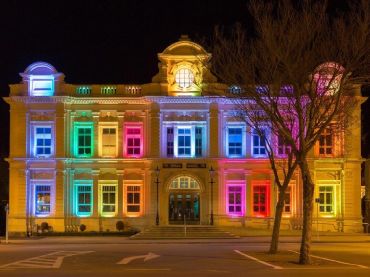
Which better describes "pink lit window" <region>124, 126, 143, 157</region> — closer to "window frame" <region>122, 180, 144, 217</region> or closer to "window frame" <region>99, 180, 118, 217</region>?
"window frame" <region>122, 180, 144, 217</region>

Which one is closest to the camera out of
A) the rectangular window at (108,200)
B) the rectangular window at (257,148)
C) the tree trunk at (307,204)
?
the tree trunk at (307,204)

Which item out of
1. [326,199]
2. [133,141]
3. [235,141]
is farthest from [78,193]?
[326,199]

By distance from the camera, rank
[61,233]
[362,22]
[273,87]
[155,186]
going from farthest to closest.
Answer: [155,186] → [61,233] → [273,87] → [362,22]

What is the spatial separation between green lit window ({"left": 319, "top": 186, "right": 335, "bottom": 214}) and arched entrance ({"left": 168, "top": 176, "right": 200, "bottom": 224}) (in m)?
10.1

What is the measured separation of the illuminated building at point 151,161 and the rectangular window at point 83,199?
0.08 meters

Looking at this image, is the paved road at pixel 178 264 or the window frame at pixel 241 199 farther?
the window frame at pixel 241 199

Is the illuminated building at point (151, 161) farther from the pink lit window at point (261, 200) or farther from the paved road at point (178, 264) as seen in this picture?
the paved road at point (178, 264)

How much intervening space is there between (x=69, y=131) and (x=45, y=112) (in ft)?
8.17

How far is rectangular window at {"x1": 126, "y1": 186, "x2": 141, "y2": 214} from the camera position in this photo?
58.2 meters

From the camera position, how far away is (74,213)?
190ft

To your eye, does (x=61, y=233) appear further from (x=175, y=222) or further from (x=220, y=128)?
(x=220, y=128)

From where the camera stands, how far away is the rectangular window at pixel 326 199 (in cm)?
5816

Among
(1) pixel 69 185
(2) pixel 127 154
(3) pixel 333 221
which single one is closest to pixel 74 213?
(1) pixel 69 185

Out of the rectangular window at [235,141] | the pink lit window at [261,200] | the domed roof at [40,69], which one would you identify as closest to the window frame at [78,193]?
the domed roof at [40,69]
